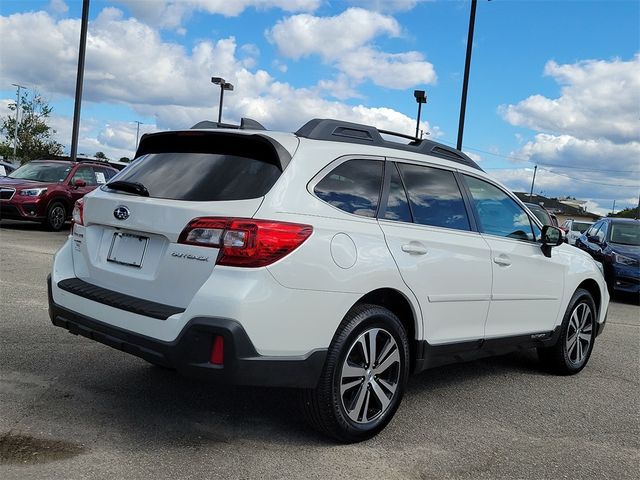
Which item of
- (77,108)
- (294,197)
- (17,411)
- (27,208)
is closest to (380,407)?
(294,197)

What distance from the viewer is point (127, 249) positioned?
3.49 meters

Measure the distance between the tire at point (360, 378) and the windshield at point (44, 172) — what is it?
1339 centimetres

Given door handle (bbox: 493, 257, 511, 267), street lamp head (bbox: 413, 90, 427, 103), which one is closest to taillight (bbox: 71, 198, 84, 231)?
door handle (bbox: 493, 257, 511, 267)

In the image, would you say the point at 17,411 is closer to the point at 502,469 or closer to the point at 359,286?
the point at 359,286

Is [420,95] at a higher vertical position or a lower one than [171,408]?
higher

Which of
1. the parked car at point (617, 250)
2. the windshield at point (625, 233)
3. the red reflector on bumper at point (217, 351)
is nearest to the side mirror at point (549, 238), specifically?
the red reflector on bumper at point (217, 351)

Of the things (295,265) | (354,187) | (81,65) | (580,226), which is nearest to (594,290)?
(354,187)

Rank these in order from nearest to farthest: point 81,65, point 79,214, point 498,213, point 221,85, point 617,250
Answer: point 79,214, point 498,213, point 617,250, point 81,65, point 221,85

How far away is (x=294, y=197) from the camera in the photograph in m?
3.32

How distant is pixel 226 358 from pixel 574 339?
3.79 meters

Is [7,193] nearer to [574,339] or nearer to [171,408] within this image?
[171,408]

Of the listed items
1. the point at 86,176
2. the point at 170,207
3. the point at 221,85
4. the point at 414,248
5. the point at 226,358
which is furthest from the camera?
the point at 221,85

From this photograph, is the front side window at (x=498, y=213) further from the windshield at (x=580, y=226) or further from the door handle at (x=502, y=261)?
the windshield at (x=580, y=226)

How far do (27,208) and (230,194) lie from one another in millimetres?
12652
